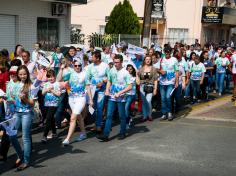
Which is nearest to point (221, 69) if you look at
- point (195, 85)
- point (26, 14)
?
point (195, 85)

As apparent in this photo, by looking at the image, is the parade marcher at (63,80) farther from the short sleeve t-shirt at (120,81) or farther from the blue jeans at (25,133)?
the blue jeans at (25,133)

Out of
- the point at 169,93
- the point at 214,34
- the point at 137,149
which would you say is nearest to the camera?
the point at 137,149

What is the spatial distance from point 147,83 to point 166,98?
2.10ft

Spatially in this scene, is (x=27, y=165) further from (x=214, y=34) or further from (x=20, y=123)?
(x=214, y=34)

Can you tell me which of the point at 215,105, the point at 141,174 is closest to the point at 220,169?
the point at 141,174

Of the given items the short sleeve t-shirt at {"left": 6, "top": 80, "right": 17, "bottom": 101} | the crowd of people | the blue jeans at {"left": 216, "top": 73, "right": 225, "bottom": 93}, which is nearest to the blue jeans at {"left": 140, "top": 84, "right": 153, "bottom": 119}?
the crowd of people

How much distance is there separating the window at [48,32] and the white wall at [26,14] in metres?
0.31

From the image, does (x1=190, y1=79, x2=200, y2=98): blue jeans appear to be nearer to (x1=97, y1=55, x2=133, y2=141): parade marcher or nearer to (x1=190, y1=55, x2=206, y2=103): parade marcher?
(x1=190, y1=55, x2=206, y2=103): parade marcher

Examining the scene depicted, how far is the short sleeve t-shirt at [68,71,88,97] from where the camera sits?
851 cm

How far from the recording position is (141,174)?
6.66m

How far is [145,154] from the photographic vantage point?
306 inches

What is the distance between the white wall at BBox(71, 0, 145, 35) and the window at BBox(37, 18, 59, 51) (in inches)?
580

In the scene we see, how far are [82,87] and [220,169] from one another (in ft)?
10.2

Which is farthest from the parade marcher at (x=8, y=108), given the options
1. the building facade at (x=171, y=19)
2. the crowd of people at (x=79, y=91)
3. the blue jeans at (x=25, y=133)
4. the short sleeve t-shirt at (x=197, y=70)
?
the building facade at (x=171, y=19)
